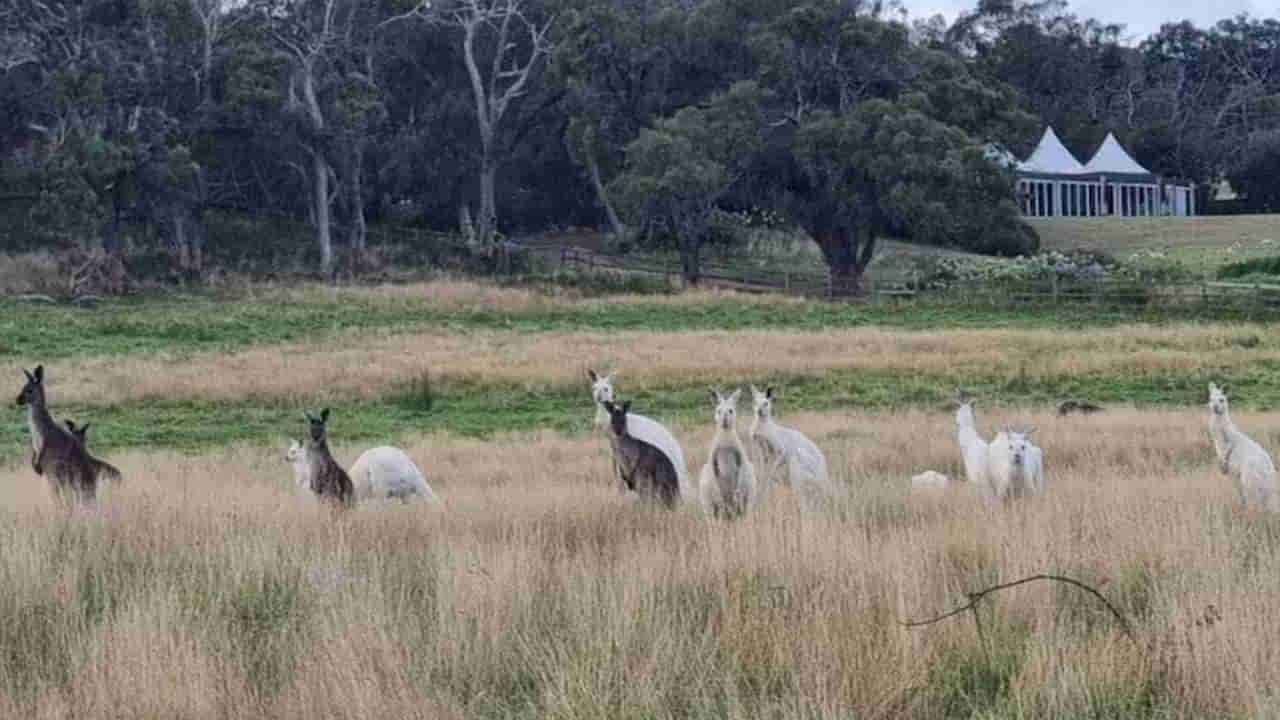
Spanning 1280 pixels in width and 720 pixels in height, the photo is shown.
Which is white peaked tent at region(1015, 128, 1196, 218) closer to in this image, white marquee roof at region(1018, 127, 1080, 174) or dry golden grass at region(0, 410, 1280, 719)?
white marquee roof at region(1018, 127, 1080, 174)

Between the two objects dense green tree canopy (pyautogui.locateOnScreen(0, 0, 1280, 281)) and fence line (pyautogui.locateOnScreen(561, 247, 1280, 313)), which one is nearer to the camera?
fence line (pyautogui.locateOnScreen(561, 247, 1280, 313))

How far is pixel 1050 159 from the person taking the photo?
294 ft

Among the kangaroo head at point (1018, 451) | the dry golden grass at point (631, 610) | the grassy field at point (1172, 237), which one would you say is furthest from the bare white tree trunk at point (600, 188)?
the dry golden grass at point (631, 610)

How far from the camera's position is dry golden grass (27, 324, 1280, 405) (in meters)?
27.6

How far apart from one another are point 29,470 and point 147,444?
573 centimetres

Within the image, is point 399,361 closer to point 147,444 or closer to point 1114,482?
point 147,444

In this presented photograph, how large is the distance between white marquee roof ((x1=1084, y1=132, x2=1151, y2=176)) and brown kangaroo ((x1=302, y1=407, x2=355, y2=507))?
83983 mm

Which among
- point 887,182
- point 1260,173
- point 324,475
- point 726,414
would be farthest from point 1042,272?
point 1260,173

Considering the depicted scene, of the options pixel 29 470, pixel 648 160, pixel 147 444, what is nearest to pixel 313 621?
pixel 29 470

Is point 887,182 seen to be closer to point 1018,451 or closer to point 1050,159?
point 1050,159

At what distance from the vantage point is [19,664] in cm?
632

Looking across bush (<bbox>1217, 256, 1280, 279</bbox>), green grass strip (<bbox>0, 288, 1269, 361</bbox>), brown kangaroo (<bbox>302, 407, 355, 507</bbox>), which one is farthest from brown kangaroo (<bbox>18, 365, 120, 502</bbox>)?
bush (<bbox>1217, 256, 1280, 279</bbox>)

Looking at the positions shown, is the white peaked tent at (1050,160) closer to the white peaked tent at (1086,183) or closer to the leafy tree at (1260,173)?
the white peaked tent at (1086,183)

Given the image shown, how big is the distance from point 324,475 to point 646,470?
247 centimetres
